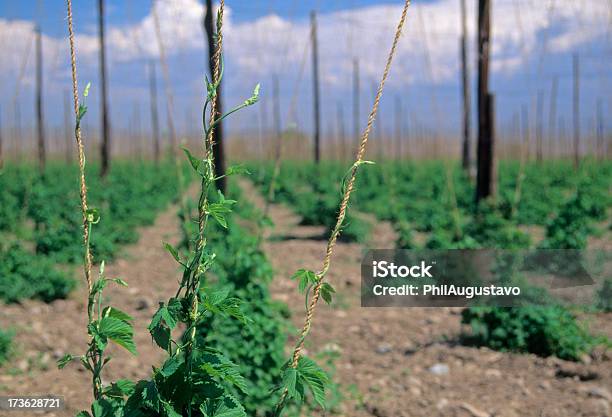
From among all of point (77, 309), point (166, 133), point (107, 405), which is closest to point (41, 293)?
point (77, 309)

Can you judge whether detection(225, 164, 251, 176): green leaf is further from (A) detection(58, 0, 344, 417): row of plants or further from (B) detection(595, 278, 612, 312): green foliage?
(B) detection(595, 278, 612, 312): green foliage

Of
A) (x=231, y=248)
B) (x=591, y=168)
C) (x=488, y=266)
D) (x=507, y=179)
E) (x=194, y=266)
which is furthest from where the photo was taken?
(x=591, y=168)

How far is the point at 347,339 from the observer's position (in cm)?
523

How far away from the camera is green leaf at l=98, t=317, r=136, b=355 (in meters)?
1.96

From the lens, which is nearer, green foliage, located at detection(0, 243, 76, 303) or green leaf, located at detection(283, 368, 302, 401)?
green leaf, located at detection(283, 368, 302, 401)

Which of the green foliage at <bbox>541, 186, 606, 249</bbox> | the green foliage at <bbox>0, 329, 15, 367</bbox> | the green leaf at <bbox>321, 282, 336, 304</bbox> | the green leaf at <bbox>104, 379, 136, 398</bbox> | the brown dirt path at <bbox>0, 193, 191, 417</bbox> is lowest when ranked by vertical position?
the brown dirt path at <bbox>0, 193, 191, 417</bbox>

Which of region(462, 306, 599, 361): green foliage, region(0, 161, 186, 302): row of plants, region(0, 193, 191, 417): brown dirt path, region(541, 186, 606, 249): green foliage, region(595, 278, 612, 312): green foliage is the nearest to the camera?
region(0, 193, 191, 417): brown dirt path

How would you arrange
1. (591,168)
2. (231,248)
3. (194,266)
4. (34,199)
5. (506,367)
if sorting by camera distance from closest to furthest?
(194,266) < (506,367) < (231,248) < (34,199) < (591,168)

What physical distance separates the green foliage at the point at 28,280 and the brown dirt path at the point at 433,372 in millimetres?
1969

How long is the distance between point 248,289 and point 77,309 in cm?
258

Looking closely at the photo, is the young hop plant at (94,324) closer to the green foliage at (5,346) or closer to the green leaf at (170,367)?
the green leaf at (170,367)

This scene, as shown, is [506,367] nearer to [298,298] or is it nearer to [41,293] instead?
[298,298]

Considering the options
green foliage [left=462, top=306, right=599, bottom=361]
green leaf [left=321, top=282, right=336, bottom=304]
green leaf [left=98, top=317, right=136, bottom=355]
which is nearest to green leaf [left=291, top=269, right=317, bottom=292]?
green leaf [left=321, top=282, right=336, bottom=304]

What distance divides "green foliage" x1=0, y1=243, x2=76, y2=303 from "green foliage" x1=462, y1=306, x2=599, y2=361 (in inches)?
140
